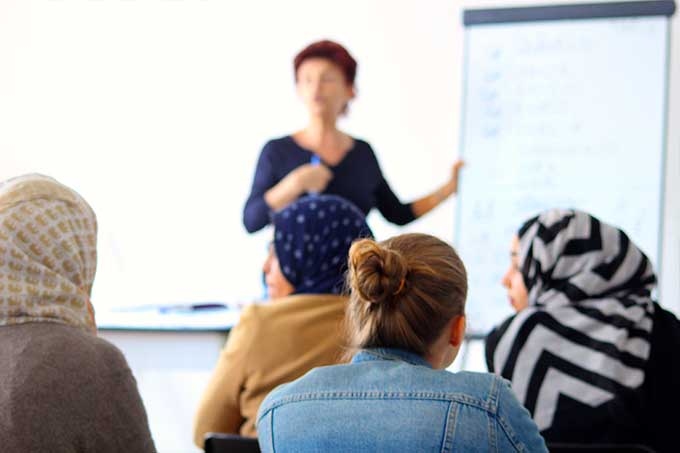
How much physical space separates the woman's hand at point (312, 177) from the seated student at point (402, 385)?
1.89m

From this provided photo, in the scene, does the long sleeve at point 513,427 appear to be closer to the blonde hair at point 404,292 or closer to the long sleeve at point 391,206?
the blonde hair at point 404,292

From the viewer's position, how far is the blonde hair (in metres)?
1.21

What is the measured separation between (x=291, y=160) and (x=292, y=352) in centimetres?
154

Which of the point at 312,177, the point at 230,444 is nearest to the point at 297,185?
the point at 312,177

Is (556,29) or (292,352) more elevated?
(556,29)

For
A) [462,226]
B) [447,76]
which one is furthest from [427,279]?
[447,76]

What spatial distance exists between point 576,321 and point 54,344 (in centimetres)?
112

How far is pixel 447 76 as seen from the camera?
353cm

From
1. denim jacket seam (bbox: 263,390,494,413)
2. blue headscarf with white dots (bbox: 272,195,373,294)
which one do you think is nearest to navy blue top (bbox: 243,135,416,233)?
blue headscarf with white dots (bbox: 272,195,373,294)

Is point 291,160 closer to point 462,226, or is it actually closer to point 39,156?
point 462,226

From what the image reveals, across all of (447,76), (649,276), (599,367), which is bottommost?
(599,367)

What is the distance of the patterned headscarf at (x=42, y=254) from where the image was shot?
1.37 m

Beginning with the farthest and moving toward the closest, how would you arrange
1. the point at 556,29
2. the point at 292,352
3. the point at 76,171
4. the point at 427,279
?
1. the point at 76,171
2. the point at 556,29
3. the point at 292,352
4. the point at 427,279

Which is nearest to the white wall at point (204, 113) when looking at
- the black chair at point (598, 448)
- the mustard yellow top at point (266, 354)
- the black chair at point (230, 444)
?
the mustard yellow top at point (266, 354)
